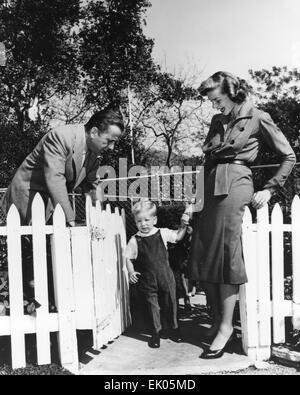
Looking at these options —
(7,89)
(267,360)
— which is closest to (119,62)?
(7,89)

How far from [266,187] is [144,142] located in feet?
31.6

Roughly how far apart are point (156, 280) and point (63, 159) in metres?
1.21

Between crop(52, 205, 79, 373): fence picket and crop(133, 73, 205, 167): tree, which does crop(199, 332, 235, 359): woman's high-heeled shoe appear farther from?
crop(133, 73, 205, 167): tree

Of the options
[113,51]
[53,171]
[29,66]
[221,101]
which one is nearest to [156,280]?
[53,171]

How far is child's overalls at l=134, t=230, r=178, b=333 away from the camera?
3.62 metres

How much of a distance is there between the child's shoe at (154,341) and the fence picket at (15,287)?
934 mm

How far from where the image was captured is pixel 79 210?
1187 cm

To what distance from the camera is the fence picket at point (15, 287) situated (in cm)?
314

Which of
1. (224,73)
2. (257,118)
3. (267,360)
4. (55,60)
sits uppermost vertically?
(55,60)

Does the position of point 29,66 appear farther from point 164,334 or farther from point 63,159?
point 164,334

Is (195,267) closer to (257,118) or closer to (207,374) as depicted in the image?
(207,374)

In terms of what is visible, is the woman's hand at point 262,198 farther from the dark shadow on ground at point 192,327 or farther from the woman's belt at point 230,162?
the dark shadow on ground at point 192,327

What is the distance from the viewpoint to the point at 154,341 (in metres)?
3.47

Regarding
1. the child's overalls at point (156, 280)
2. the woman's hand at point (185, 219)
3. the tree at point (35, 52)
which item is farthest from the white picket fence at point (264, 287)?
the tree at point (35, 52)
